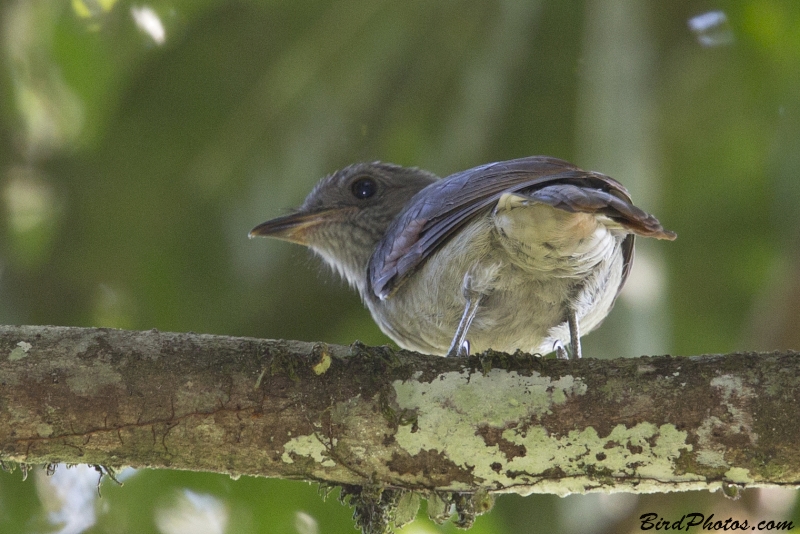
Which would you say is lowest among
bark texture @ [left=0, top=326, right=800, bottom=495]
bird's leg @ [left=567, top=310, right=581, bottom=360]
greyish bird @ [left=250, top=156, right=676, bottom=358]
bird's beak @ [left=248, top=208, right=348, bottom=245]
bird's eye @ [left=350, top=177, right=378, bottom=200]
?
bark texture @ [left=0, top=326, right=800, bottom=495]

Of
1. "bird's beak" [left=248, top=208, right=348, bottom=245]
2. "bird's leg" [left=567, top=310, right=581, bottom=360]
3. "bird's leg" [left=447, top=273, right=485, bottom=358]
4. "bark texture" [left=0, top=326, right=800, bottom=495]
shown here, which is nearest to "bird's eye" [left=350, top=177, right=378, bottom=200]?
"bird's beak" [left=248, top=208, right=348, bottom=245]

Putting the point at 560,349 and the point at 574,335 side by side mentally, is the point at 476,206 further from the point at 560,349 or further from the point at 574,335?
the point at 560,349

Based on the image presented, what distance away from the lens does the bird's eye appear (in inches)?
186

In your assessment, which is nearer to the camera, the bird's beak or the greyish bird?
the greyish bird

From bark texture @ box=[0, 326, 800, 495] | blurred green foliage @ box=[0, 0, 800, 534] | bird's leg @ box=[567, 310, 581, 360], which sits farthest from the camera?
blurred green foliage @ box=[0, 0, 800, 534]

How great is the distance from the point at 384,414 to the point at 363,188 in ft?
7.97

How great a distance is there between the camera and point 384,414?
246 cm

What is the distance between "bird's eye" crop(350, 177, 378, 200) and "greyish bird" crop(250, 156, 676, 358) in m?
0.45

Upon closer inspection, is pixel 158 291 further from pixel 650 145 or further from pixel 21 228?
pixel 650 145

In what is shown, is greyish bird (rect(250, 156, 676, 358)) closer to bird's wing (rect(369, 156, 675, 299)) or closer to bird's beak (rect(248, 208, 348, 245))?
bird's wing (rect(369, 156, 675, 299))

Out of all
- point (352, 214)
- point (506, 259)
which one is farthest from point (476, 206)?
point (352, 214)

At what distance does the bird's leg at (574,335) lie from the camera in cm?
339

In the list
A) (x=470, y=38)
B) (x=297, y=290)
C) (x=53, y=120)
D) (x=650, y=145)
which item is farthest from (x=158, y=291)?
(x=650, y=145)

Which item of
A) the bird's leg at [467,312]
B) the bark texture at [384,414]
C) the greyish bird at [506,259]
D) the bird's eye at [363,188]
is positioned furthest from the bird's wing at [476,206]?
the bark texture at [384,414]
